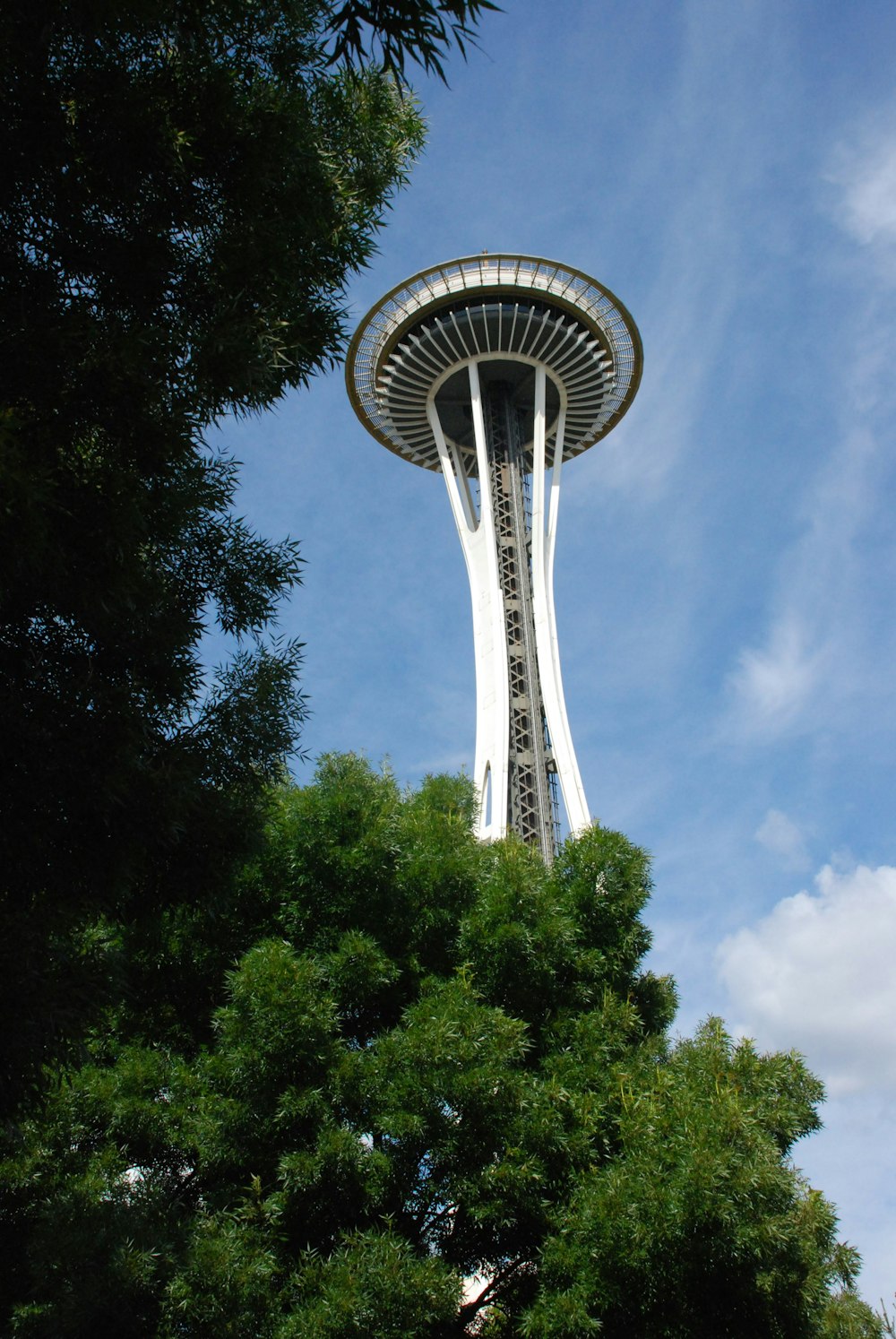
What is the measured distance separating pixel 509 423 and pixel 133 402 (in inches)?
1402

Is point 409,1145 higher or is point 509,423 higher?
point 509,423

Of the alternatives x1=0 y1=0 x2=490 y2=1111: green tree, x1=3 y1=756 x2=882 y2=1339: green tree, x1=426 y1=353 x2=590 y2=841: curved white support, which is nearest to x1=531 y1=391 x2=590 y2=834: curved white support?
x1=426 y1=353 x2=590 y2=841: curved white support

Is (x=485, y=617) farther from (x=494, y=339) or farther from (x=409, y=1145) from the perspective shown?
(x=409, y=1145)

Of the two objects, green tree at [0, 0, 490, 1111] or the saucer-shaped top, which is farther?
the saucer-shaped top

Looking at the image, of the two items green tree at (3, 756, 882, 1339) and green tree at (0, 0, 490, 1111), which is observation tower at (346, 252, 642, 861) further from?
green tree at (0, 0, 490, 1111)

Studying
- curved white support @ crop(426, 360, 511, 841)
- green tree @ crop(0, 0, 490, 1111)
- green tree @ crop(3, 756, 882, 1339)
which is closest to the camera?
green tree @ crop(0, 0, 490, 1111)

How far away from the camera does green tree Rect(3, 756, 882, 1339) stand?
8453 millimetres

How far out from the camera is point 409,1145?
9414mm

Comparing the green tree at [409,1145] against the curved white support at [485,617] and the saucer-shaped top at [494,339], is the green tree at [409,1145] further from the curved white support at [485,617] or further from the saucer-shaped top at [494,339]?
the saucer-shaped top at [494,339]

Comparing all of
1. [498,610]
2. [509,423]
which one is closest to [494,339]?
[509,423]

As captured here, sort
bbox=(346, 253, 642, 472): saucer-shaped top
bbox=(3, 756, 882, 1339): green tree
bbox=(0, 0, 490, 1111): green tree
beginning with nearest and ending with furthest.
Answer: bbox=(0, 0, 490, 1111): green tree, bbox=(3, 756, 882, 1339): green tree, bbox=(346, 253, 642, 472): saucer-shaped top

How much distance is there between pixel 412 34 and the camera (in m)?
5.55

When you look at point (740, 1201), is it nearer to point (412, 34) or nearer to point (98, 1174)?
point (98, 1174)

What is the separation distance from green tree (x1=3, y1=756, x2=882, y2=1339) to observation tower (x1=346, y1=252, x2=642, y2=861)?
2064 centimetres
